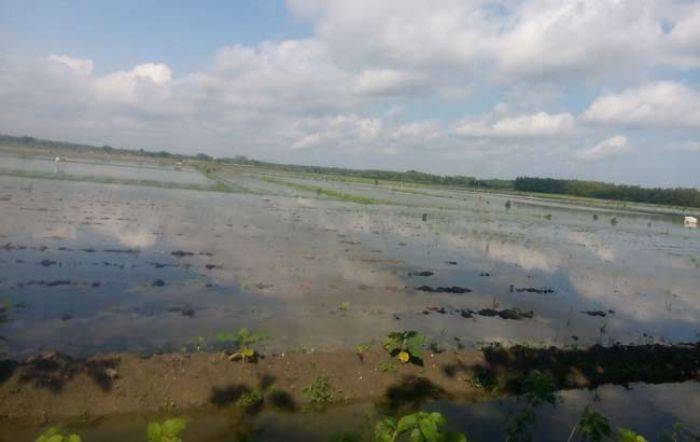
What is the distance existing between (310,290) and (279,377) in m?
5.68

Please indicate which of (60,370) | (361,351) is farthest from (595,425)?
(60,370)

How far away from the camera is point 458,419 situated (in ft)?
24.3

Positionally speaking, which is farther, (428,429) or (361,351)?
(361,351)

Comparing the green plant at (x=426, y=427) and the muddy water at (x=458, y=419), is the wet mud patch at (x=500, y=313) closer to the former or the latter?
the muddy water at (x=458, y=419)

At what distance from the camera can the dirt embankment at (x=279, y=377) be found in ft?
21.6

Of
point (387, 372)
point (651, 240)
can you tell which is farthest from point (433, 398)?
point (651, 240)

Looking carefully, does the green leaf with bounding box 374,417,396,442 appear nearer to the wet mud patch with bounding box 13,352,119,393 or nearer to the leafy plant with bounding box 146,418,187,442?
the leafy plant with bounding box 146,418,187,442

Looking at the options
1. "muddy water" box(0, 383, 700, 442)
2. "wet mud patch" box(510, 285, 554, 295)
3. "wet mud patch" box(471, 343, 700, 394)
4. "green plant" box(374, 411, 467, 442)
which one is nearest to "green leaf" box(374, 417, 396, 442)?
"green plant" box(374, 411, 467, 442)

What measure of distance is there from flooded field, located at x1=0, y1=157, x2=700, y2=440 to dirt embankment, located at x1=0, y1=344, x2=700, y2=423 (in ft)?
1.19

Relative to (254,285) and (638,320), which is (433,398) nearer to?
(254,285)

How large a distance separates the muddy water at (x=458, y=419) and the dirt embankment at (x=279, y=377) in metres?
0.22

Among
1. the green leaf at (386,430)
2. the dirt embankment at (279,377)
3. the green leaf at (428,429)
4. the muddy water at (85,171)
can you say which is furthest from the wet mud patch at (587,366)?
the muddy water at (85,171)

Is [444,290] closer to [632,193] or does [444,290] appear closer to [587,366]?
[587,366]

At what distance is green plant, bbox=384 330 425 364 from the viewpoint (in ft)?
27.5
